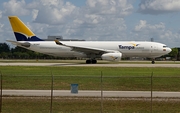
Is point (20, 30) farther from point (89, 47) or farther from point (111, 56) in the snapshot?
point (111, 56)

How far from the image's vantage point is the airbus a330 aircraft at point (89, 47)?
55.3 meters

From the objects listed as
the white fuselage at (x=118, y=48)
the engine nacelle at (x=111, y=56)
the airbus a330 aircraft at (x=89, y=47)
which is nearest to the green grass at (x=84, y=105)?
the engine nacelle at (x=111, y=56)

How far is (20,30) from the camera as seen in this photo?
2298 inches

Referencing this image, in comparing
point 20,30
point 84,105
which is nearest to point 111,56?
point 20,30

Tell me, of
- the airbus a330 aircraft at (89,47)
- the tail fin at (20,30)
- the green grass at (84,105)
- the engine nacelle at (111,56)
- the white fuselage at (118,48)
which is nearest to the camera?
the green grass at (84,105)

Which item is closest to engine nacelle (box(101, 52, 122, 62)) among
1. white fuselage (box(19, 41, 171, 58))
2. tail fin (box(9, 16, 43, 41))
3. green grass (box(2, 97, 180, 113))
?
white fuselage (box(19, 41, 171, 58))

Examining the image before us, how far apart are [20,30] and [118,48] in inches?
659

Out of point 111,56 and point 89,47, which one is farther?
point 89,47

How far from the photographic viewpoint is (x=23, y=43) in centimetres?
5734

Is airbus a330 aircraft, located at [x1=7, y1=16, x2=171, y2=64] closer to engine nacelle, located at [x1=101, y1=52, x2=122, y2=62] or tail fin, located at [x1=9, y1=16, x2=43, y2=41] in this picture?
tail fin, located at [x1=9, y1=16, x2=43, y2=41]

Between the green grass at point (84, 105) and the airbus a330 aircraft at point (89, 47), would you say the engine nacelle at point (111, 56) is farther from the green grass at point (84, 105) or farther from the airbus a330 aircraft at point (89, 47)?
the green grass at point (84, 105)

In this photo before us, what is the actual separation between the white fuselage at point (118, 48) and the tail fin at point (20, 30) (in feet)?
4.82

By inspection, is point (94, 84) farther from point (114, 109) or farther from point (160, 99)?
point (114, 109)

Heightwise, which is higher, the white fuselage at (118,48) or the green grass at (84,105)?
the white fuselage at (118,48)
